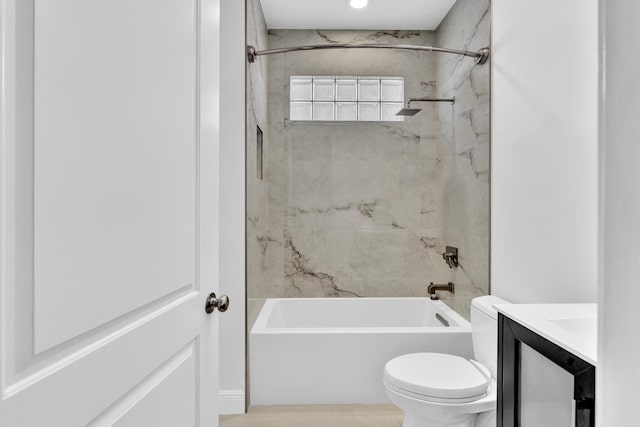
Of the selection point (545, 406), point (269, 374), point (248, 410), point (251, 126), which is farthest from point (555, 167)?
point (248, 410)

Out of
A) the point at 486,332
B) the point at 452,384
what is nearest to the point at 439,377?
the point at 452,384

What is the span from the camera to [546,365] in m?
1.04

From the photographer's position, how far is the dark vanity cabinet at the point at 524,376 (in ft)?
2.87

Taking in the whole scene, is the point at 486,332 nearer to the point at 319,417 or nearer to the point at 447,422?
Result: the point at 447,422

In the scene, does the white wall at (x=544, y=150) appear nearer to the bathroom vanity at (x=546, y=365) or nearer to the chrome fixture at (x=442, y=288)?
the bathroom vanity at (x=546, y=365)

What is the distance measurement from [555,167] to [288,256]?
6.79 ft
